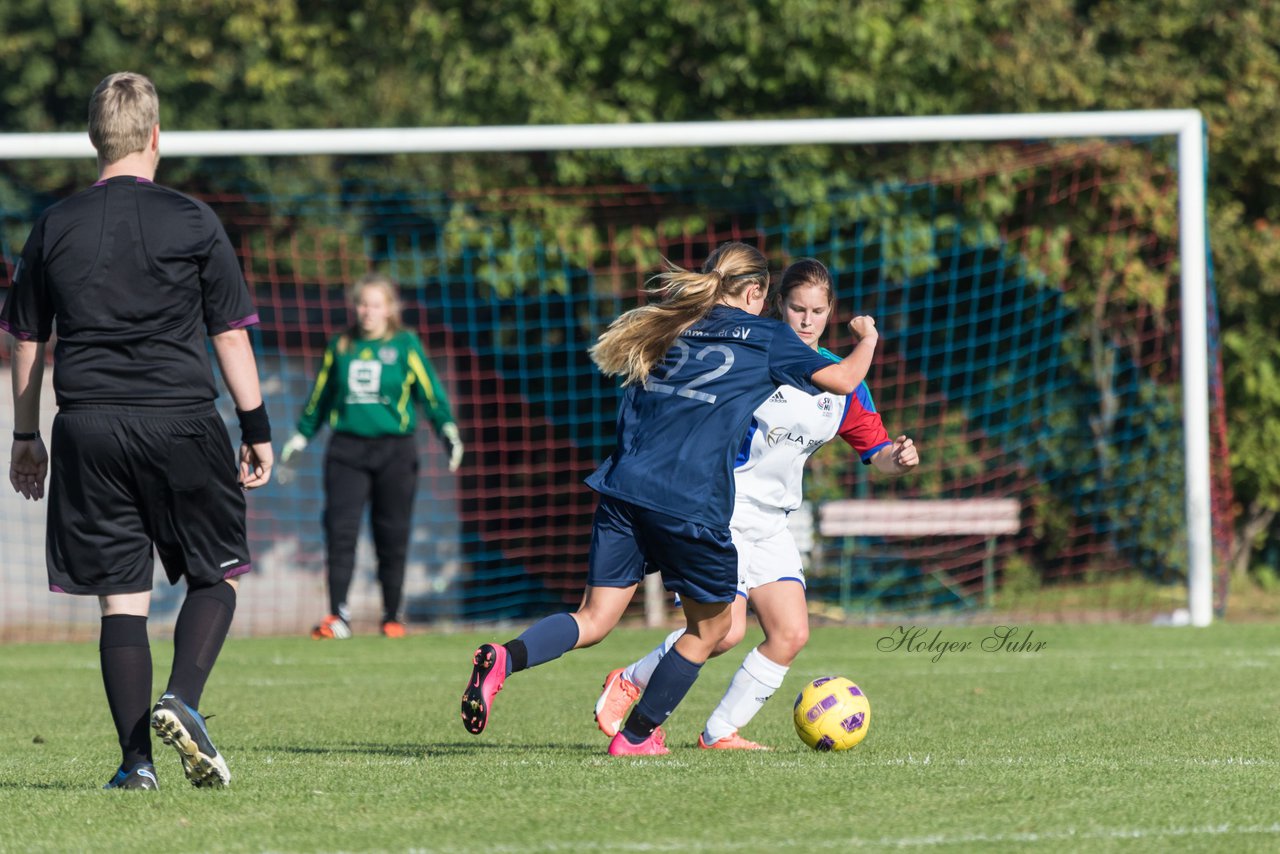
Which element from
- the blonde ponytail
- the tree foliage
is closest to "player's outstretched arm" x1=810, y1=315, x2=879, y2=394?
the blonde ponytail

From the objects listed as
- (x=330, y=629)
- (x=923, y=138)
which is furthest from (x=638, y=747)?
(x=923, y=138)

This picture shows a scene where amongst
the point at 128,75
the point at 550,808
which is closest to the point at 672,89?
the point at 128,75

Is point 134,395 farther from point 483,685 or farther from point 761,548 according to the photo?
point 761,548

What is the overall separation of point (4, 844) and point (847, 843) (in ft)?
5.92

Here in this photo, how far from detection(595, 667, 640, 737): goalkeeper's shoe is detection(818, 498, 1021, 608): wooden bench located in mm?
6674

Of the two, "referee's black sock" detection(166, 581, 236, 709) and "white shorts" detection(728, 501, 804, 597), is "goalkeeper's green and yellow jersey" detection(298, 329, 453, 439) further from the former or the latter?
"referee's black sock" detection(166, 581, 236, 709)

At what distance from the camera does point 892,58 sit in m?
12.4

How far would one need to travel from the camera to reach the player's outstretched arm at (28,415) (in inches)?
174

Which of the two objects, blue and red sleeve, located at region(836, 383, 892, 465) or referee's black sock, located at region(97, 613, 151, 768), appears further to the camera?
blue and red sleeve, located at region(836, 383, 892, 465)

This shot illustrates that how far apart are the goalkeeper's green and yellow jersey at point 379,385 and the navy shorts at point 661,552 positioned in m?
4.93

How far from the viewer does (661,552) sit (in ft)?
16.3

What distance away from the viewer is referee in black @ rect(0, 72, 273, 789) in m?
4.29

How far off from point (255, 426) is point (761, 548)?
176 centimetres

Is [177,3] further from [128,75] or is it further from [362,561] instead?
[128,75]
